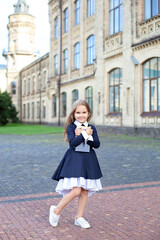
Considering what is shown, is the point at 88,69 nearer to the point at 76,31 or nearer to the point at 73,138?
the point at 76,31

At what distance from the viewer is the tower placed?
55.5 metres

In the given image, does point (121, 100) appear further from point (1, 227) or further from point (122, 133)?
point (1, 227)

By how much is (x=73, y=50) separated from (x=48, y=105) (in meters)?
8.91

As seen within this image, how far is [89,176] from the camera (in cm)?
385

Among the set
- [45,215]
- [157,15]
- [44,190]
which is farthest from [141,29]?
[45,215]

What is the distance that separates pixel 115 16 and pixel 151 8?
4.25 m

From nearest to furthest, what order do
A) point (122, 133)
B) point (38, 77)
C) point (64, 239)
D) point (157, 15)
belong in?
point (64, 239) → point (157, 15) → point (122, 133) → point (38, 77)

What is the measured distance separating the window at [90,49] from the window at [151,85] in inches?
326

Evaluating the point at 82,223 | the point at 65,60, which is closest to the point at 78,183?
the point at 82,223

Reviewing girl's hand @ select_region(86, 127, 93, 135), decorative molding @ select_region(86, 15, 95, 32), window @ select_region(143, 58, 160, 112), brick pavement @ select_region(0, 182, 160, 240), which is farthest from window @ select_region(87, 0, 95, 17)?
girl's hand @ select_region(86, 127, 93, 135)

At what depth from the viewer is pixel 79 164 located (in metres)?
3.80

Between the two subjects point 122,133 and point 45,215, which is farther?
point 122,133

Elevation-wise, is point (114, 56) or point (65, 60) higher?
point (65, 60)

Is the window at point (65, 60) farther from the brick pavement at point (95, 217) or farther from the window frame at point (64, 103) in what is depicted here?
the brick pavement at point (95, 217)
